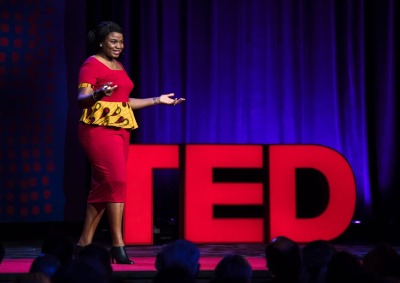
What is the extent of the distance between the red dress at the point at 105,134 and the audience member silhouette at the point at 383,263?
2.01 metres

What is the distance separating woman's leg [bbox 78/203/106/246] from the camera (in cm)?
470

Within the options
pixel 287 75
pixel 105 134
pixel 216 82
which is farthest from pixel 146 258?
pixel 287 75

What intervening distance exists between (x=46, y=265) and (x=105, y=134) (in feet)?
5.93

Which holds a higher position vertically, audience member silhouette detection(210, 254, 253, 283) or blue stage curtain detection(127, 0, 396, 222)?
blue stage curtain detection(127, 0, 396, 222)

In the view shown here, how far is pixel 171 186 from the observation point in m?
6.99

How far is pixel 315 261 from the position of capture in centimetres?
311

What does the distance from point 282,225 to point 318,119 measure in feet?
4.28

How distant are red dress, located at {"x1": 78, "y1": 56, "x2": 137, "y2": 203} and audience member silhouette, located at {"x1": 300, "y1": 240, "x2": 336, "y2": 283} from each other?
1713 millimetres

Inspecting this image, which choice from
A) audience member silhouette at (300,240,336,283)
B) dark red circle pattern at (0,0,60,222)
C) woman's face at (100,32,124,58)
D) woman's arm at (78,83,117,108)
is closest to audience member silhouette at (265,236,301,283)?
audience member silhouette at (300,240,336,283)

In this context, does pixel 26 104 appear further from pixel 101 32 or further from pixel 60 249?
pixel 60 249

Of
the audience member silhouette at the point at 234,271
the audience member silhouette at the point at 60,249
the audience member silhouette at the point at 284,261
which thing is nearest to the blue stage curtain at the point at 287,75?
the audience member silhouette at the point at 60,249

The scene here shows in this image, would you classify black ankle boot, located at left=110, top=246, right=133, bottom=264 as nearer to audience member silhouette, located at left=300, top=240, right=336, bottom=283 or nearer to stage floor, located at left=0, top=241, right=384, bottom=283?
stage floor, located at left=0, top=241, right=384, bottom=283

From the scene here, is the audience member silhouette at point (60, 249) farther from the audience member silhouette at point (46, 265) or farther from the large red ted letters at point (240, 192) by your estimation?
the large red ted letters at point (240, 192)

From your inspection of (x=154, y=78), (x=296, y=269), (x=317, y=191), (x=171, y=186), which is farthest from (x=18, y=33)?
(x=296, y=269)
